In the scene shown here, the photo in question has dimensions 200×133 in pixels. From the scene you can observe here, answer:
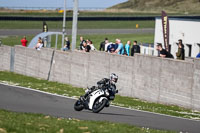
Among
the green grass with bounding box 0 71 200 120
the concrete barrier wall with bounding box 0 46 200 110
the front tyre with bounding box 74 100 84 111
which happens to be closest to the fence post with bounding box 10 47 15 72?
the concrete barrier wall with bounding box 0 46 200 110

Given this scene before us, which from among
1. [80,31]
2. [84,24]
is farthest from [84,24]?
[80,31]

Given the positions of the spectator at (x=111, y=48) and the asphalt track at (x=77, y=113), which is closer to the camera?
the asphalt track at (x=77, y=113)

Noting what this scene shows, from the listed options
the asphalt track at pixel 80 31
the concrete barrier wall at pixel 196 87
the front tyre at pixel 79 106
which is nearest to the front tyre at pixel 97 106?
the front tyre at pixel 79 106

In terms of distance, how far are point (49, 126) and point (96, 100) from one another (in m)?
4.48

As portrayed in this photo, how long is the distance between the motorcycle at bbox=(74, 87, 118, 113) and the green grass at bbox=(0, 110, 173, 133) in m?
2.65

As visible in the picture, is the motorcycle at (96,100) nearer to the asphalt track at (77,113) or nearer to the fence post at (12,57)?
the asphalt track at (77,113)

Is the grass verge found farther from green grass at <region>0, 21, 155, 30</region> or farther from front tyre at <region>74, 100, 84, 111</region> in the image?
front tyre at <region>74, 100, 84, 111</region>

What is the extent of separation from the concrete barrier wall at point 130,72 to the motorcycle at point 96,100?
5623 mm

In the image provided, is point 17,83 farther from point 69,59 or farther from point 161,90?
point 161,90

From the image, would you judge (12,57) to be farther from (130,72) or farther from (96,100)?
(96,100)

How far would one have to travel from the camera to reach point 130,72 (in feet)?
78.2

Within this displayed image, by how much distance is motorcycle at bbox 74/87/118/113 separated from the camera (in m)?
15.8

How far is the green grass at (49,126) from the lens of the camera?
1112 centimetres

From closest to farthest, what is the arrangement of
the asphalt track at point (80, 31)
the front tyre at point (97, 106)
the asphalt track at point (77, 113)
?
1. the asphalt track at point (77, 113)
2. the front tyre at point (97, 106)
3. the asphalt track at point (80, 31)
